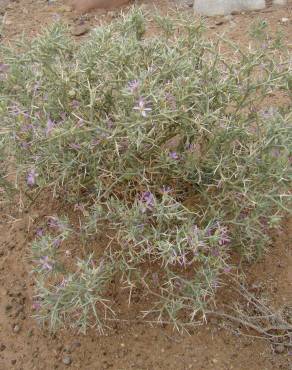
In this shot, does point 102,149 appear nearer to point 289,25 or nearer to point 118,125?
point 118,125

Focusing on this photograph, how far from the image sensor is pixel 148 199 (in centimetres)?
188

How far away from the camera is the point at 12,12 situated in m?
4.48

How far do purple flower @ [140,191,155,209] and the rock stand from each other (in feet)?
8.32

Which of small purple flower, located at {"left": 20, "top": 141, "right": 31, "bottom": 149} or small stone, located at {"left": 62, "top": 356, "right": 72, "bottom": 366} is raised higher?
small purple flower, located at {"left": 20, "top": 141, "right": 31, "bottom": 149}

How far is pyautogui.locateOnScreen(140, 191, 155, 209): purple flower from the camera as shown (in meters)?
1.87

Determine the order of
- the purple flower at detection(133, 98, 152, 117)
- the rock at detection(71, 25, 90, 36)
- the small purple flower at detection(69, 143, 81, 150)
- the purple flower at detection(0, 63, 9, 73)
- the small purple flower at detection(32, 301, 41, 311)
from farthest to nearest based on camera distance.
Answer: the rock at detection(71, 25, 90, 36)
the purple flower at detection(0, 63, 9, 73)
the small purple flower at detection(32, 301, 41, 311)
the small purple flower at detection(69, 143, 81, 150)
the purple flower at detection(133, 98, 152, 117)

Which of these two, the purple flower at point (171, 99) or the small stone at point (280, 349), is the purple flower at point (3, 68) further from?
the small stone at point (280, 349)

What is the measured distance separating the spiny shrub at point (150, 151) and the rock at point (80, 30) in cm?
201

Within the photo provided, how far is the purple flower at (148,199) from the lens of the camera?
73.5 inches

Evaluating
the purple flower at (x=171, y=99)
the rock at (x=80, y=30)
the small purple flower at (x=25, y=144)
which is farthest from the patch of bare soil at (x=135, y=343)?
the rock at (x=80, y=30)

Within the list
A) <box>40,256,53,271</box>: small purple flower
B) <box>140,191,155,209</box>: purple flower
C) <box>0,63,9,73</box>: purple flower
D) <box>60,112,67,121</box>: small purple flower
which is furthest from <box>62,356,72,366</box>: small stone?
<box>0,63,9,73</box>: purple flower

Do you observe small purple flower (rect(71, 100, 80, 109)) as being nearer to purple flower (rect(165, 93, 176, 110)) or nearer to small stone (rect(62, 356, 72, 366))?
purple flower (rect(165, 93, 176, 110))

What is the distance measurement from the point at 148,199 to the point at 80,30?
270 centimetres

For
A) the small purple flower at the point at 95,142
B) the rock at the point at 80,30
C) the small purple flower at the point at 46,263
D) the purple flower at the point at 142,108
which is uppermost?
the purple flower at the point at 142,108
